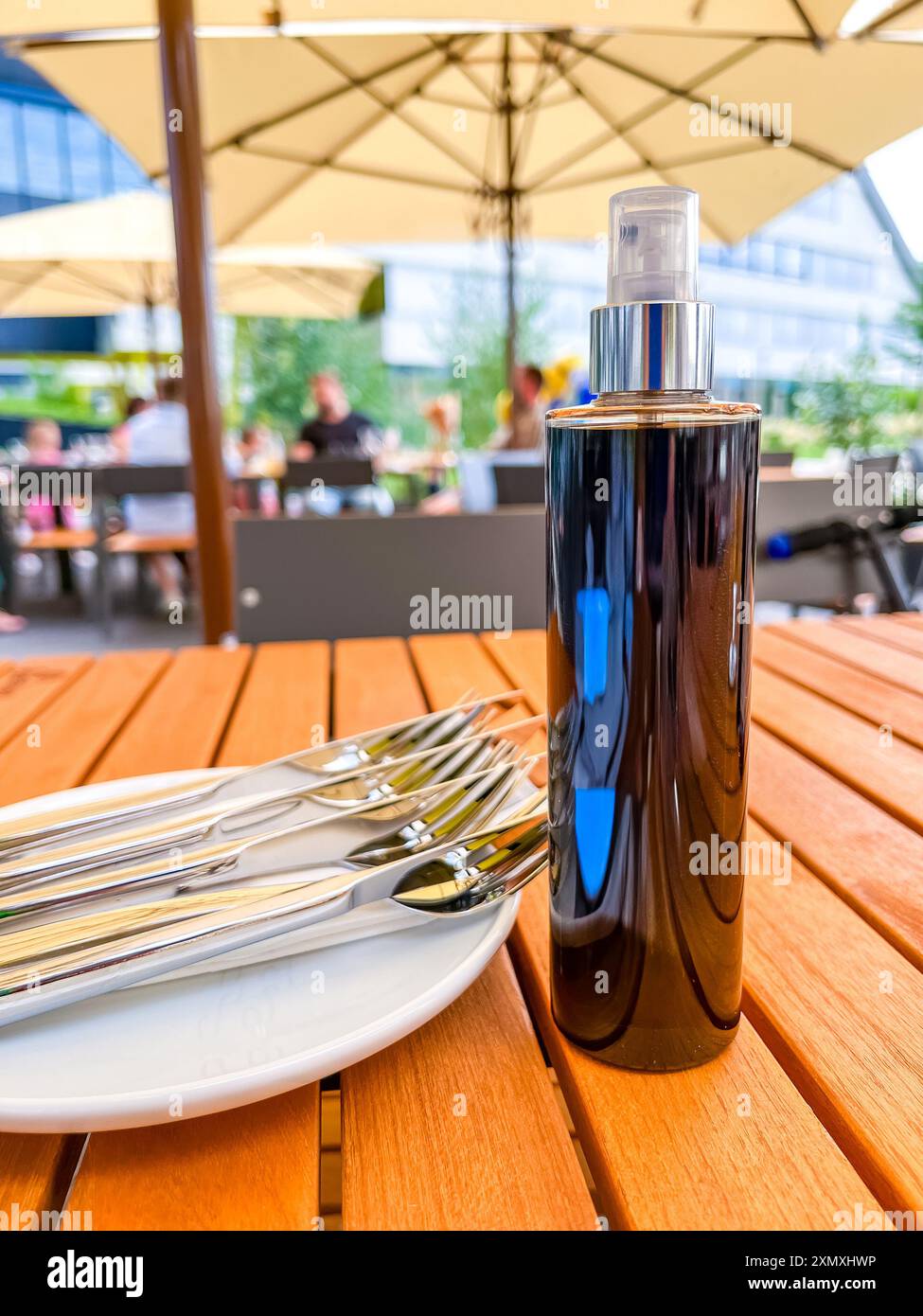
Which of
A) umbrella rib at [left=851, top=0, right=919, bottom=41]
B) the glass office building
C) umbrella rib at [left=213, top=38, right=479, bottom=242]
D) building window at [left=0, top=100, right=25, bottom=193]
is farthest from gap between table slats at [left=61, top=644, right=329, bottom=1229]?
building window at [left=0, top=100, right=25, bottom=193]

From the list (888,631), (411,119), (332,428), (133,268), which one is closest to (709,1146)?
(888,631)

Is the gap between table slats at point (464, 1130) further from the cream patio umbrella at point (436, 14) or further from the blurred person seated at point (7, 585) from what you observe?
the blurred person seated at point (7, 585)

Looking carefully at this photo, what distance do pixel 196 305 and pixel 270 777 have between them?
83.5 inches

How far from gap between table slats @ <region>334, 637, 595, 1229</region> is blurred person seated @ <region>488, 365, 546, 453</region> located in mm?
3892

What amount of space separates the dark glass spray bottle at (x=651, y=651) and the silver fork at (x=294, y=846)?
118mm

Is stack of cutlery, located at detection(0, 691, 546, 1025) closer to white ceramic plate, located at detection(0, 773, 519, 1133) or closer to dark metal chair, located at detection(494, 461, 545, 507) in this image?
white ceramic plate, located at detection(0, 773, 519, 1133)

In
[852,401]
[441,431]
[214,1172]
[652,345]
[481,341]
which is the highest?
[481,341]

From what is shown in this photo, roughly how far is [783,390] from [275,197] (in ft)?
22.2

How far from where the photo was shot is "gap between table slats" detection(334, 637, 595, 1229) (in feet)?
0.89

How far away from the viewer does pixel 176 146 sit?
7.33ft

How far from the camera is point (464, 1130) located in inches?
12.0

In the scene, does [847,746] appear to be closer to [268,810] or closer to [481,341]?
[268,810]

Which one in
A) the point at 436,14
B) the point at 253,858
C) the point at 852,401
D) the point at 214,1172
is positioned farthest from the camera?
the point at 852,401
